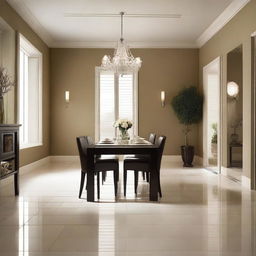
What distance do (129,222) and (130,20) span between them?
5063 mm

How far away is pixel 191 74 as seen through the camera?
33.2 feet

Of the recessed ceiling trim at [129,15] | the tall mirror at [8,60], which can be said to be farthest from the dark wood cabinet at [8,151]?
the recessed ceiling trim at [129,15]

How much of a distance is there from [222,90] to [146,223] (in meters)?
4.58

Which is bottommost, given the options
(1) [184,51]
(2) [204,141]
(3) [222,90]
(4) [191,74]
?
(2) [204,141]

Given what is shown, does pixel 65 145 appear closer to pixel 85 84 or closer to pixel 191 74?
pixel 85 84

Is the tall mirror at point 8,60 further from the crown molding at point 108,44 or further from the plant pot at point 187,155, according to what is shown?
the plant pot at point 187,155

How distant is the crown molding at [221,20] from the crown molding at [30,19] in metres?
3.68

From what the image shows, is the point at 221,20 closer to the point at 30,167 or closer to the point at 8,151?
the point at 8,151

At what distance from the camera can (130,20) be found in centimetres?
780

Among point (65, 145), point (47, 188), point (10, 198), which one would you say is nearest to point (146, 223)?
point (10, 198)

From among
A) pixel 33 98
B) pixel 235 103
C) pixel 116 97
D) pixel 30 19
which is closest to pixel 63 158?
pixel 33 98

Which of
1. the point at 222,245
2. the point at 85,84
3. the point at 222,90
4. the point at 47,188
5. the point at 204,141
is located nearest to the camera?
the point at 222,245

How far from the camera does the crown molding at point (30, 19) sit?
6.58 metres

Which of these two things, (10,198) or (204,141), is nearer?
(10,198)
